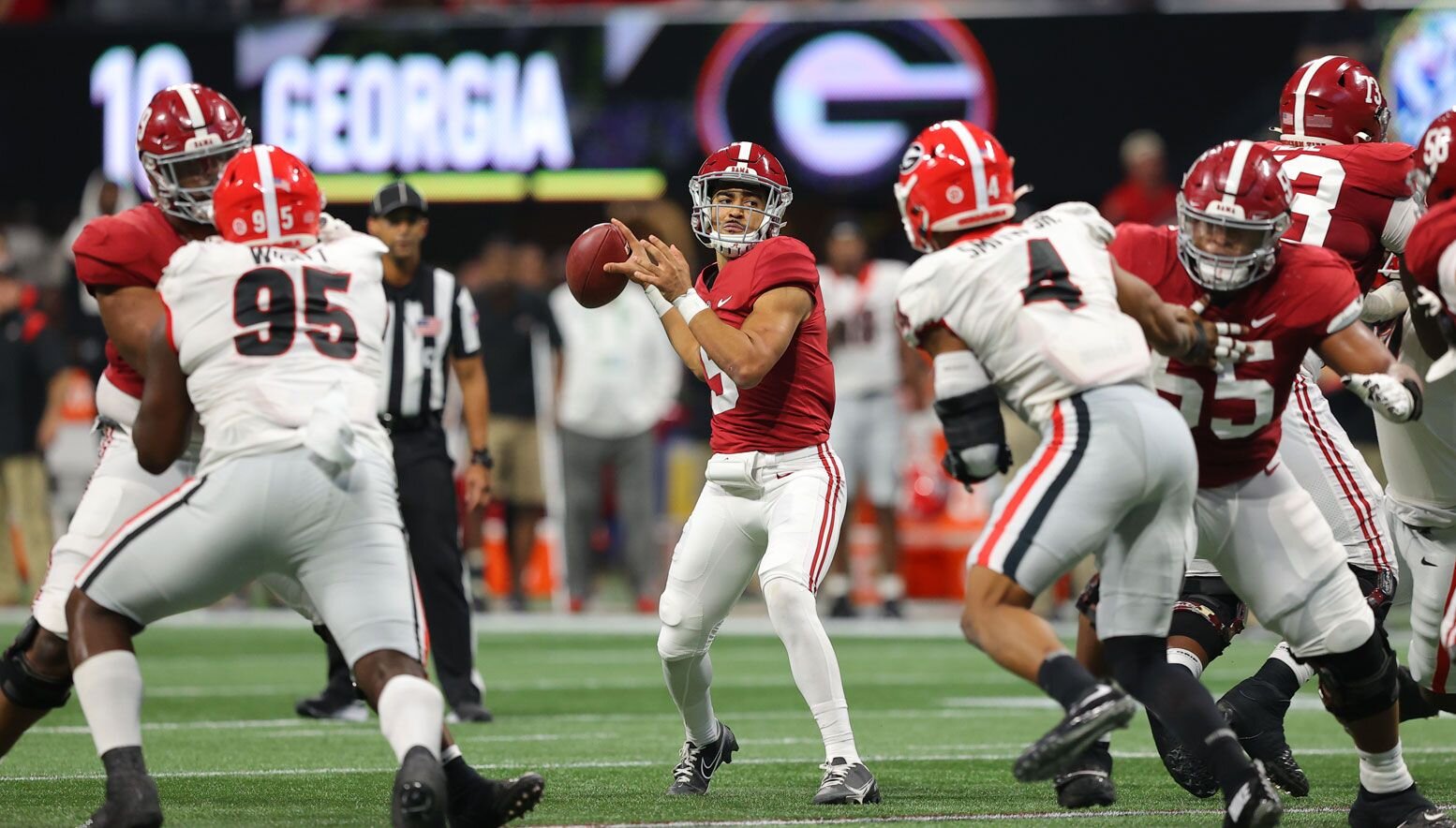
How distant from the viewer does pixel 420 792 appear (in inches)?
157

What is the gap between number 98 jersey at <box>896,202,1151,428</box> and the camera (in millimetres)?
4336

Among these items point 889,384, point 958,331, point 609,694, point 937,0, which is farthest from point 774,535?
point 937,0

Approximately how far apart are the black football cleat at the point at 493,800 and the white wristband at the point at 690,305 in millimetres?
1326

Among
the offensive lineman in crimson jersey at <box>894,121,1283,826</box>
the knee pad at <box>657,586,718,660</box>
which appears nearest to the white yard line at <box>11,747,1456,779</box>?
the knee pad at <box>657,586,718,660</box>

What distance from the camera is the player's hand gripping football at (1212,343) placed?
4449 mm

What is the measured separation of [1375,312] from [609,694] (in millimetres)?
3775

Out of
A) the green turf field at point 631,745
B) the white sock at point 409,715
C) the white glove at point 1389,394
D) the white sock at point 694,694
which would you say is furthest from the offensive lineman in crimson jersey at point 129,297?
the white glove at point 1389,394

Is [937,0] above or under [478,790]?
above

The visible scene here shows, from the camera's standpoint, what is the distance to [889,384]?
11000 mm

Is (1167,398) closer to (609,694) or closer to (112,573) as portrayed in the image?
(112,573)

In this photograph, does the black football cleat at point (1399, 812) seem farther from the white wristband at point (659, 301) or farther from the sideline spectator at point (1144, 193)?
the sideline spectator at point (1144, 193)

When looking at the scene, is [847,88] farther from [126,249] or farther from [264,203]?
[264,203]

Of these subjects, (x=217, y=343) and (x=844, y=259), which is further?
(x=844, y=259)

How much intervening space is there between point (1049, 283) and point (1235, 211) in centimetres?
48
